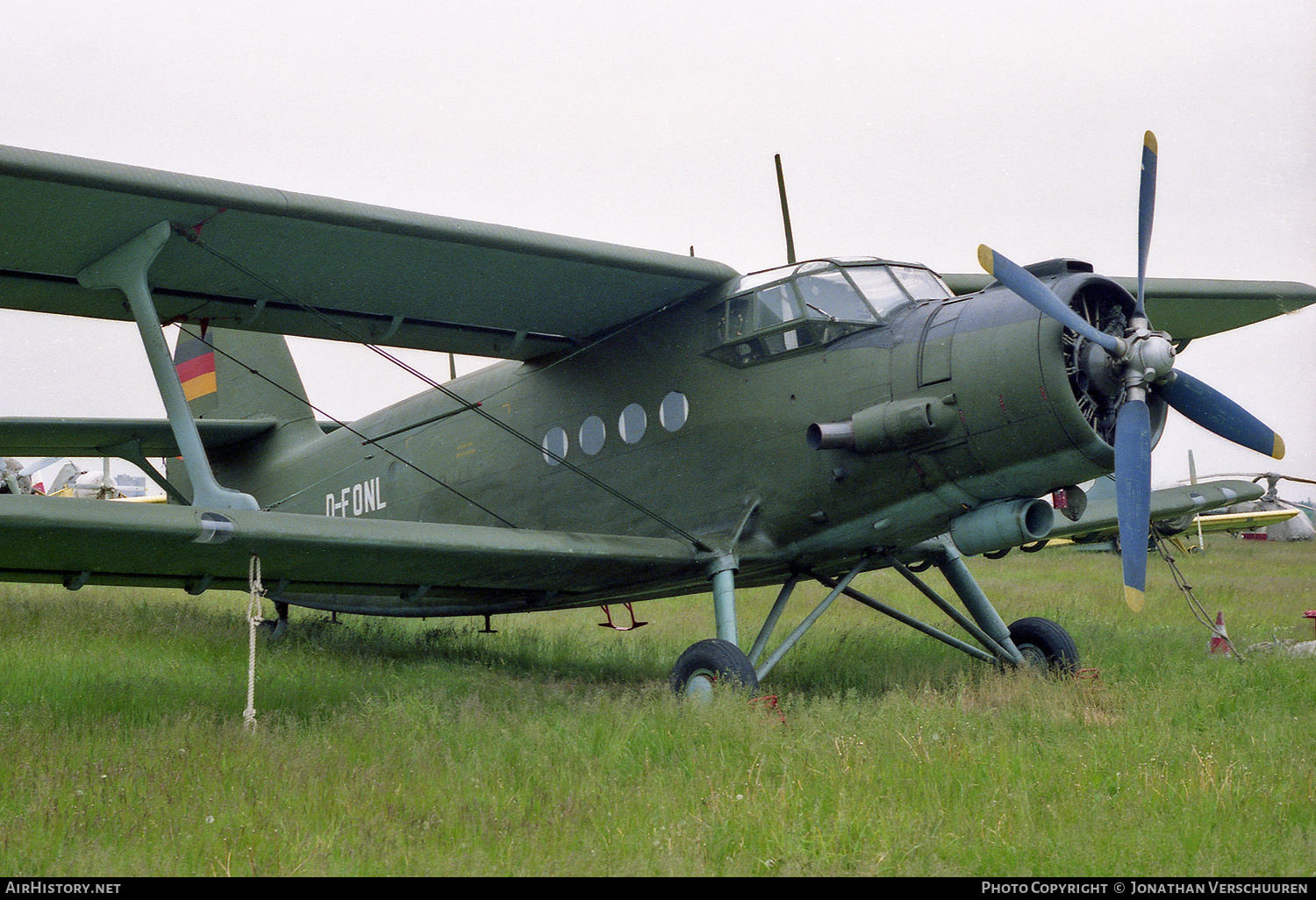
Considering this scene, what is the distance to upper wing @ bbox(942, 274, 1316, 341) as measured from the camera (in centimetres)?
1097

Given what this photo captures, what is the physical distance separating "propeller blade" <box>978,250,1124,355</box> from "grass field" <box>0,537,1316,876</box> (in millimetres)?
2522

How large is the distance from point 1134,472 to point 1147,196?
2.30 metres

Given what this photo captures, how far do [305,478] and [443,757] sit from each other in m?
7.03

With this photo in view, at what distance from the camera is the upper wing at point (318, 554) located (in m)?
6.47

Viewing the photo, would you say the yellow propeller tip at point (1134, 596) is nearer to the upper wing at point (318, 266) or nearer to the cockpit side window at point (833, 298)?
the cockpit side window at point (833, 298)

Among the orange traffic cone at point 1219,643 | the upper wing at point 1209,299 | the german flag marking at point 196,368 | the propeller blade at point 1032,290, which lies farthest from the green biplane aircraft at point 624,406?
the german flag marking at point 196,368

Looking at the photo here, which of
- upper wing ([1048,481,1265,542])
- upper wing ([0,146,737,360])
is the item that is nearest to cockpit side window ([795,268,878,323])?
upper wing ([0,146,737,360])

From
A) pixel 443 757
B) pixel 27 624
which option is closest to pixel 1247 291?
pixel 443 757

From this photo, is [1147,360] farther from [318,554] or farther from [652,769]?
[318,554]

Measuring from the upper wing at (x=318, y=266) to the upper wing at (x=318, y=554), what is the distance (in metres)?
1.98

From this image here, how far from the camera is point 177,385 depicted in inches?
295

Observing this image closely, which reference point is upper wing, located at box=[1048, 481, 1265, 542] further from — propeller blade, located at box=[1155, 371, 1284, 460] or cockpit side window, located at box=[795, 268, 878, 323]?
cockpit side window, located at box=[795, 268, 878, 323]
